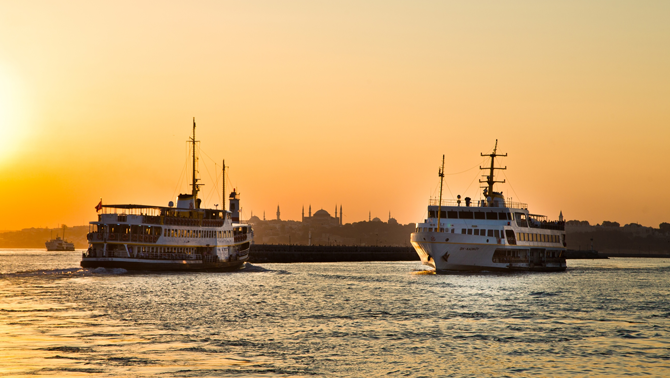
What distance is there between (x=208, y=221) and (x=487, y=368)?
197 feet

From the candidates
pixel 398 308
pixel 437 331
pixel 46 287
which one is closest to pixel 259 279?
pixel 46 287

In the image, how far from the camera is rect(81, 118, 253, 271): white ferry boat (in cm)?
7381

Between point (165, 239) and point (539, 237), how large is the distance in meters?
51.6

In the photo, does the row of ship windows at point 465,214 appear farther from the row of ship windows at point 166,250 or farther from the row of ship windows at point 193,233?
the row of ship windows at point 166,250

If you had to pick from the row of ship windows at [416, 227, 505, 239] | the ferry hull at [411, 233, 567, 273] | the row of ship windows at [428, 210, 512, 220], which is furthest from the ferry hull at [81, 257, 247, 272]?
the row of ship windows at [428, 210, 512, 220]

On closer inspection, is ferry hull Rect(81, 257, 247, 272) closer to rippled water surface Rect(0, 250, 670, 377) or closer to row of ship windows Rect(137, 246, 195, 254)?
row of ship windows Rect(137, 246, 195, 254)

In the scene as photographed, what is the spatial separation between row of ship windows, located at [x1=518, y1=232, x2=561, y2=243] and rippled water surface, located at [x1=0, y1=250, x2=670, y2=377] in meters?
26.9

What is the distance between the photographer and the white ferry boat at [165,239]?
242 ft

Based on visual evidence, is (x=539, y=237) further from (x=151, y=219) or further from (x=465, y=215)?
(x=151, y=219)

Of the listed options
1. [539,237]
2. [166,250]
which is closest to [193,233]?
[166,250]

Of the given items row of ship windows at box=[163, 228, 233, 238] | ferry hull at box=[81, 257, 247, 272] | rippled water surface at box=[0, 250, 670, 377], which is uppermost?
row of ship windows at box=[163, 228, 233, 238]

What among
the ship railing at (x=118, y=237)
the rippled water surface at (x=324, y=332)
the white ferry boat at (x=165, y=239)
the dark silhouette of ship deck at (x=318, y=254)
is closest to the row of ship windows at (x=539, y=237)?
the rippled water surface at (x=324, y=332)

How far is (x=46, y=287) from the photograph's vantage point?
61844 millimetres

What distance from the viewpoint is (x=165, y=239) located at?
76688 millimetres
